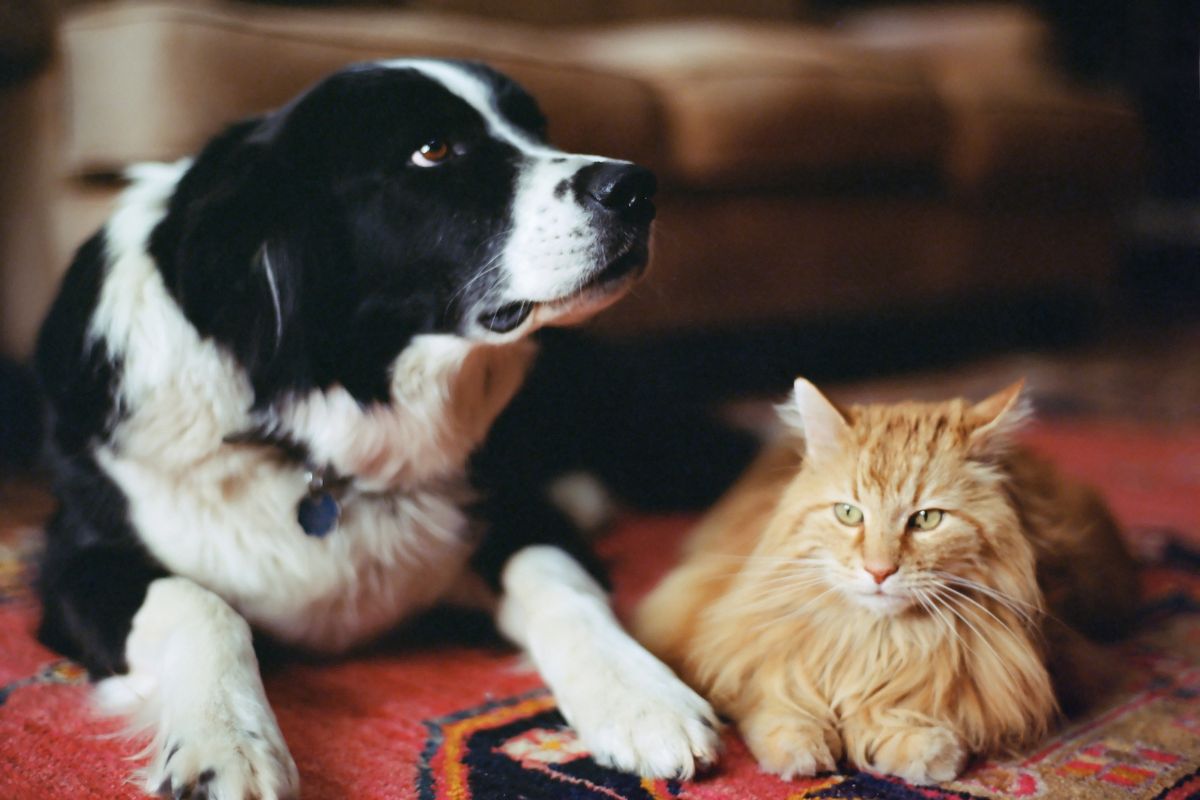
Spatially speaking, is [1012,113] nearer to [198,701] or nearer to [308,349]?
[308,349]

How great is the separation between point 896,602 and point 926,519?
0.09 m

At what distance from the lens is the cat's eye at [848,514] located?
3.39ft

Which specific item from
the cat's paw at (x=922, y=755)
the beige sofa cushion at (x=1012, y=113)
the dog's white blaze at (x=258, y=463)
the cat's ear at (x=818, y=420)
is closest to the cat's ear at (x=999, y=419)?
the cat's ear at (x=818, y=420)

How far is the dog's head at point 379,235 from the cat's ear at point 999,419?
1.37 ft

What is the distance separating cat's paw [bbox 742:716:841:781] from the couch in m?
1.34

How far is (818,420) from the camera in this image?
1.09 m

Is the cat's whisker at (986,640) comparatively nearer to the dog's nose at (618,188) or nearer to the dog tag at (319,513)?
the dog's nose at (618,188)

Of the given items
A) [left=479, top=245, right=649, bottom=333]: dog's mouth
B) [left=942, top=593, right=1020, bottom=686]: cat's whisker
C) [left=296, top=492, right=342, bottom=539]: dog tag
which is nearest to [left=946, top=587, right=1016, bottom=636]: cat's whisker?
[left=942, top=593, right=1020, bottom=686]: cat's whisker

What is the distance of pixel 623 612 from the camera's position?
4.76 feet

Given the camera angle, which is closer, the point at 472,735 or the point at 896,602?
the point at 896,602

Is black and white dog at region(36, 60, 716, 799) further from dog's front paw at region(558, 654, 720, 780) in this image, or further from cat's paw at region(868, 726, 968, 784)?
cat's paw at region(868, 726, 968, 784)

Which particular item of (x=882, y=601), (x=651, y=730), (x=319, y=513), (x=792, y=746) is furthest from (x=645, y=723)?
(x=319, y=513)

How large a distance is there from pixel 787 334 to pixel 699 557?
1.78m

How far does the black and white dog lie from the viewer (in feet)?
3.86
